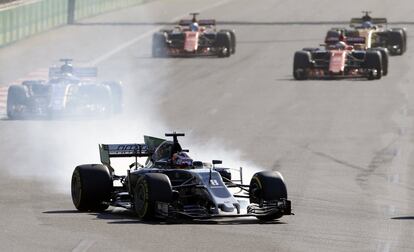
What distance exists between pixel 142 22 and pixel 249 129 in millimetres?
38131

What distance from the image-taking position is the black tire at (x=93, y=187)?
80.4 feet

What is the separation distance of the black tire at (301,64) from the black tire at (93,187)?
3018 cm

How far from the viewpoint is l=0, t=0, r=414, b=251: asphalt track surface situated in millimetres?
22109

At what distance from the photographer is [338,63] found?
178 feet

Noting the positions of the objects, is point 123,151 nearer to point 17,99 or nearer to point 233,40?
point 17,99

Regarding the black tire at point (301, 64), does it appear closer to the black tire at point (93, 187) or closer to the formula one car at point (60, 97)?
the formula one car at point (60, 97)

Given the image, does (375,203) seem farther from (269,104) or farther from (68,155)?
(269,104)

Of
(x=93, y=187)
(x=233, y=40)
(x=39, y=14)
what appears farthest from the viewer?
(x=39, y=14)

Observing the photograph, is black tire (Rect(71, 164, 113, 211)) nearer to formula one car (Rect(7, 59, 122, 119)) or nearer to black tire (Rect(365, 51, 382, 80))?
formula one car (Rect(7, 59, 122, 119))

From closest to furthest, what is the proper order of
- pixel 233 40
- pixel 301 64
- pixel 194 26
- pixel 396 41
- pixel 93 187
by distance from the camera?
pixel 93 187, pixel 301 64, pixel 194 26, pixel 396 41, pixel 233 40

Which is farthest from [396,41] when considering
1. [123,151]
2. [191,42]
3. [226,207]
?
[226,207]

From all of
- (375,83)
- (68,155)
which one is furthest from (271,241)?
(375,83)

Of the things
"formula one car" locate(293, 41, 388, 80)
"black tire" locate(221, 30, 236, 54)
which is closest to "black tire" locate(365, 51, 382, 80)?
"formula one car" locate(293, 41, 388, 80)

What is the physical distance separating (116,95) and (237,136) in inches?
244
